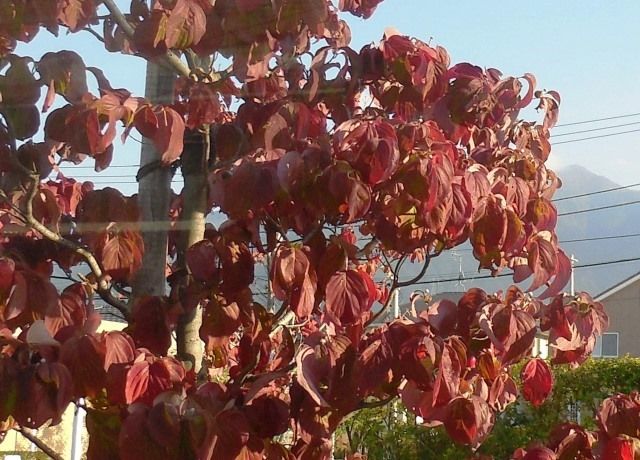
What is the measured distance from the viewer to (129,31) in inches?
79.4

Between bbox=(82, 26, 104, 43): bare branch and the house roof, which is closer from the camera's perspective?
bbox=(82, 26, 104, 43): bare branch

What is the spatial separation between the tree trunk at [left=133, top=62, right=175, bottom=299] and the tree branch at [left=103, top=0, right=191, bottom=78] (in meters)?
0.04

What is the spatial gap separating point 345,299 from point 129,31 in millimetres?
817

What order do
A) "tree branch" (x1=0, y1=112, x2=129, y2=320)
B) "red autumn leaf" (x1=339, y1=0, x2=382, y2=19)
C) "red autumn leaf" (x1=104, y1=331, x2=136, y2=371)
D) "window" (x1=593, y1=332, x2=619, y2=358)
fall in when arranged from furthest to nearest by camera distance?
"window" (x1=593, y1=332, x2=619, y2=358), "red autumn leaf" (x1=339, y1=0, x2=382, y2=19), "tree branch" (x1=0, y1=112, x2=129, y2=320), "red autumn leaf" (x1=104, y1=331, x2=136, y2=371)

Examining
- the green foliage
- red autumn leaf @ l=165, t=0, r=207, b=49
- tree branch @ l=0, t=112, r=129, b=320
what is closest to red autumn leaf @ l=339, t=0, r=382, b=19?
red autumn leaf @ l=165, t=0, r=207, b=49

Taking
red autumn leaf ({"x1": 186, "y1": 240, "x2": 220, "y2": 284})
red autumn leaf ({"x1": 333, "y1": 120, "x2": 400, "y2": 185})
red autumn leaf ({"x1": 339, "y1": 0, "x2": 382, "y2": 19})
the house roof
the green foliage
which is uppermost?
the house roof

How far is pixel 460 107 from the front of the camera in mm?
2006

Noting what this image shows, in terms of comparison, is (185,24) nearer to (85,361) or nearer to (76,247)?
(76,247)

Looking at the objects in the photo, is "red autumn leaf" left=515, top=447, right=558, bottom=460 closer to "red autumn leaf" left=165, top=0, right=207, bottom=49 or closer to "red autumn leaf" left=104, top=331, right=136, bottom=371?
"red autumn leaf" left=104, top=331, right=136, bottom=371

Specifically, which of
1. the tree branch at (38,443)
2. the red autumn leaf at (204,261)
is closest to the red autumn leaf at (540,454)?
the red autumn leaf at (204,261)

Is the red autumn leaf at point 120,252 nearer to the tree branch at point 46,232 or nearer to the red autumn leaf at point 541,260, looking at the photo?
the tree branch at point 46,232

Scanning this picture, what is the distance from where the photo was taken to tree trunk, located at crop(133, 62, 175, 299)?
2094 millimetres

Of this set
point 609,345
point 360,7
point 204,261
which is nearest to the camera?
point 204,261

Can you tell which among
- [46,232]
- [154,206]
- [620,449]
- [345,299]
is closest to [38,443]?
[46,232]
